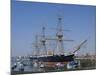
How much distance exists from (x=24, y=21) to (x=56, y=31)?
0.34 metres

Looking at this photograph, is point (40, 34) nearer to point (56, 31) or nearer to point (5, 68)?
point (56, 31)

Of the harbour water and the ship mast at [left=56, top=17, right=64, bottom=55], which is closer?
the harbour water

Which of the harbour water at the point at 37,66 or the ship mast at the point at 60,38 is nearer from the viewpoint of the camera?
the harbour water at the point at 37,66

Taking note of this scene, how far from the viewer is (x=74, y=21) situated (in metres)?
2.00

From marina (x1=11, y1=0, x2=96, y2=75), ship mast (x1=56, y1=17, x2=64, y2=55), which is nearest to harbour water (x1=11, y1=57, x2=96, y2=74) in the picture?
marina (x1=11, y1=0, x2=96, y2=75)

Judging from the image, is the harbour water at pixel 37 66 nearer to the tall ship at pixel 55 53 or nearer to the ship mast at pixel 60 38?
the tall ship at pixel 55 53

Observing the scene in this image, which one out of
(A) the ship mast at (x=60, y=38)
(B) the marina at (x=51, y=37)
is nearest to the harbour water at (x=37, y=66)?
(B) the marina at (x=51, y=37)

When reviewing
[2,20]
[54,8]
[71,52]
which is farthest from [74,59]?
[2,20]

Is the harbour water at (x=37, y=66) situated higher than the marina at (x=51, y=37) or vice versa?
the marina at (x=51, y=37)

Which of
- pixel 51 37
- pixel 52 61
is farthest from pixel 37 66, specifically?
pixel 51 37

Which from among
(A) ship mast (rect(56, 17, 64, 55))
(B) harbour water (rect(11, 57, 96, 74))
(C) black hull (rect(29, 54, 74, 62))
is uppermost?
(A) ship mast (rect(56, 17, 64, 55))

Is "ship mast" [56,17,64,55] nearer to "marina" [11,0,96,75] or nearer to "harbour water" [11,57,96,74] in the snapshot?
"marina" [11,0,96,75]

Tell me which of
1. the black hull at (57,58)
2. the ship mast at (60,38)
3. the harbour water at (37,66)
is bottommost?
the harbour water at (37,66)

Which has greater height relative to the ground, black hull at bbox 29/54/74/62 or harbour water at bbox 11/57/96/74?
black hull at bbox 29/54/74/62
